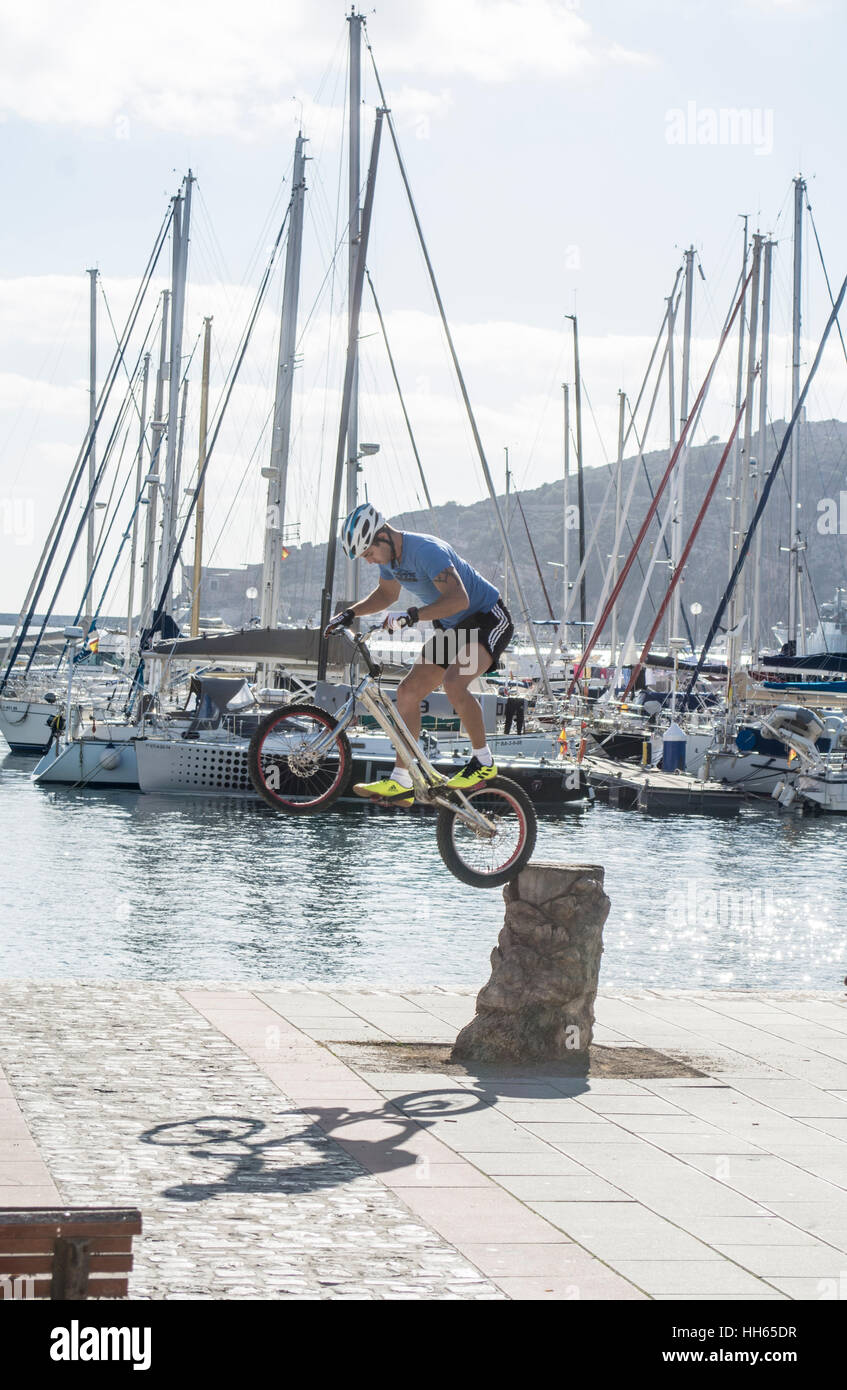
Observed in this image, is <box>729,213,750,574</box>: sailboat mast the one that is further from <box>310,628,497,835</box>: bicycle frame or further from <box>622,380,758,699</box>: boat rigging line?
<box>310,628,497,835</box>: bicycle frame

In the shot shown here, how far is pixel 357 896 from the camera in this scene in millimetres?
29875

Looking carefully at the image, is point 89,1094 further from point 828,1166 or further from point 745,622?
point 745,622

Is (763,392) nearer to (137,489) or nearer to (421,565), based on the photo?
(137,489)

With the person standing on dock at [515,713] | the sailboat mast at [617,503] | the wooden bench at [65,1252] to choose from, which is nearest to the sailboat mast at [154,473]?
the person standing on dock at [515,713]

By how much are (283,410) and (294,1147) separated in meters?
32.8

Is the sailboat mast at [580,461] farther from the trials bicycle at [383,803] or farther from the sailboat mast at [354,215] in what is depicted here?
the trials bicycle at [383,803]

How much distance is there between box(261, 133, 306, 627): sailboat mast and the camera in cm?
3881

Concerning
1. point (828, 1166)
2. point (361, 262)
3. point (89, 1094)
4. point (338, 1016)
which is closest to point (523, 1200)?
point (828, 1166)

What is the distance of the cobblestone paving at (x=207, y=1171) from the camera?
6609 millimetres

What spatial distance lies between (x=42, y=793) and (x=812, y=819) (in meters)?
22.9

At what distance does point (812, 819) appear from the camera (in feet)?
147

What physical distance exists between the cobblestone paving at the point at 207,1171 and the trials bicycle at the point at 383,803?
6.66ft

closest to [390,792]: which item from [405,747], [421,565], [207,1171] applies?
[405,747]

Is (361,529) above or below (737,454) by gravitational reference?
below
